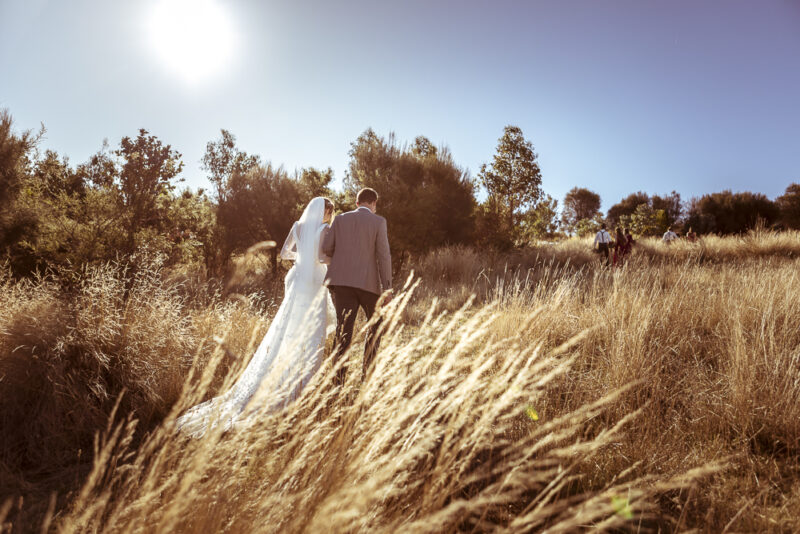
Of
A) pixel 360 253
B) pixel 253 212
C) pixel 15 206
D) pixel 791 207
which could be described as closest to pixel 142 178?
pixel 15 206

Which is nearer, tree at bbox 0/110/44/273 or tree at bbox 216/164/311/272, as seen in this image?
tree at bbox 0/110/44/273

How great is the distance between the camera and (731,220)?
95.2 feet

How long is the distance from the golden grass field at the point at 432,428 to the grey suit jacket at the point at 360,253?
119cm

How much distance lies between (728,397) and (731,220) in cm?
3525

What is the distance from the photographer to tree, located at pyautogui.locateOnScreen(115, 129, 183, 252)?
8.11 metres

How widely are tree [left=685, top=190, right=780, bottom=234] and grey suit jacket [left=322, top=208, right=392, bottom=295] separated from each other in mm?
32656

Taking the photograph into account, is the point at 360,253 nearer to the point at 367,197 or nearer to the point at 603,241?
the point at 367,197

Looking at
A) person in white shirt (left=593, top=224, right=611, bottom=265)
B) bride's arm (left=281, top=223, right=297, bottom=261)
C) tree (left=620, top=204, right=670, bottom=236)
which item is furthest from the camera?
tree (left=620, top=204, right=670, bottom=236)

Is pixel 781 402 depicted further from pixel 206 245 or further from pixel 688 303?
pixel 206 245

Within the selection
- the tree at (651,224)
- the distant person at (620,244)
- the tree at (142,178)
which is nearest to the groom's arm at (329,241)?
the tree at (142,178)

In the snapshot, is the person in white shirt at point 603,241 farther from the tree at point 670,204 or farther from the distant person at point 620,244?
the tree at point 670,204

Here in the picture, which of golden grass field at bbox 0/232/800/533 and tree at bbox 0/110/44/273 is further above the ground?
tree at bbox 0/110/44/273

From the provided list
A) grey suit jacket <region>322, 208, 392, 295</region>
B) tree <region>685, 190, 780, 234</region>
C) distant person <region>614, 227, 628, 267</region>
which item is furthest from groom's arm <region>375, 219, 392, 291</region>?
tree <region>685, 190, 780, 234</region>

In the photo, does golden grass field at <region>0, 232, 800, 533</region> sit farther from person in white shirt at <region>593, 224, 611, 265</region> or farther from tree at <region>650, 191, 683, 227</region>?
tree at <region>650, 191, 683, 227</region>
